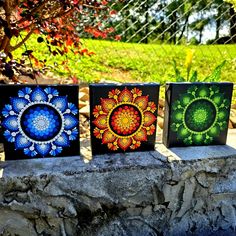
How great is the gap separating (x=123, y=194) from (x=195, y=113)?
1.73 feet

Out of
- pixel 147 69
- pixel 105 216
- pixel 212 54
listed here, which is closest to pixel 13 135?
pixel 105 216

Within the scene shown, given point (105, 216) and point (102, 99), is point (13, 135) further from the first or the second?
point (105, 216)

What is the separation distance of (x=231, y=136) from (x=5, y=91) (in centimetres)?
127

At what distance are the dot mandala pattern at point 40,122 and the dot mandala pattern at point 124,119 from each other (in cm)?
13

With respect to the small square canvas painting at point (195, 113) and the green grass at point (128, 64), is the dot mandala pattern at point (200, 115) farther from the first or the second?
the green grass at point (128, 64)

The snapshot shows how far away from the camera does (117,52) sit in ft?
15.7

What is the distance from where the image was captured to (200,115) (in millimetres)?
1654

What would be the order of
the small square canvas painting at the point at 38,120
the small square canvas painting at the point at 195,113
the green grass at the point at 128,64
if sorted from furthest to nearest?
1. the green grass at the point at 128,64
2. the small square canvas painting at the point at 195,113
3. the small square canvas painting at the point at 38,120

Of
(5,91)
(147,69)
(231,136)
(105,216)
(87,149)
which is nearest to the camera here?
(5,91)

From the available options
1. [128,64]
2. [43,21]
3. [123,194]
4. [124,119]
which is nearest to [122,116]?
[124,119]

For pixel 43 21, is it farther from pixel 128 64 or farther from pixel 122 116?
pixel 128 64

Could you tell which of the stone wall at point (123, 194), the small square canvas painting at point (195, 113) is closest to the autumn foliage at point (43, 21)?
the stone wall at point (123, 194)

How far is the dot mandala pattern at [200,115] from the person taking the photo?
1616 mm

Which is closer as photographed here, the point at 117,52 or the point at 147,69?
the point at 147,69
